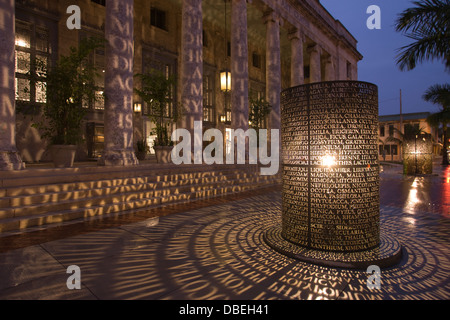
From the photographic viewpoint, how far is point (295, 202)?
401 cm

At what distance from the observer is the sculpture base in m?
3.31

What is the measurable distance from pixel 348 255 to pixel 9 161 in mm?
7799

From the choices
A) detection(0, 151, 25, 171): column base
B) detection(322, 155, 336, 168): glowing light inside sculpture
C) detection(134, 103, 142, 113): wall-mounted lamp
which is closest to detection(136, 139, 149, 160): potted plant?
detection(134, 103, 142, 113): wall-mounted lamp

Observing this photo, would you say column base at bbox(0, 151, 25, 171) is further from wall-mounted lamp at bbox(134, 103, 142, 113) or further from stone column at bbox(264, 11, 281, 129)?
stone column at bbox(264, 11, 281, 129)

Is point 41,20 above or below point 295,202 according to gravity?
above

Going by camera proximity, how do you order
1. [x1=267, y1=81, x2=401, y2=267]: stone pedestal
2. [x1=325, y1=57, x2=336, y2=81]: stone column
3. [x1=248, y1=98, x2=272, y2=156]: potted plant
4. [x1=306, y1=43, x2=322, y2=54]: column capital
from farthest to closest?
1. [x1=325, y1=57, x2=336, y2=81]: stone column
2. [x1=306, y1=43, x2=322, y2=54]: column capital
3. [x1=248, y1=98, x2=272, y2=156]: potted plant
4. [x1=267, y1=81, x2=401, y2=267]: stone pedestal

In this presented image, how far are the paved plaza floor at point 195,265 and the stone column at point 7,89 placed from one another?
121 inches

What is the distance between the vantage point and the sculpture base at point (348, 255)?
3.31 m

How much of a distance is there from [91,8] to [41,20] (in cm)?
283

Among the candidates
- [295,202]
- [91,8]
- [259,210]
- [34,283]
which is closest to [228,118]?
[91,8]

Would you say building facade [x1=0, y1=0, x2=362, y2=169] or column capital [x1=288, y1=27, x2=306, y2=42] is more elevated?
column capital [x1=288, y1=27, x2=306, y2=42]

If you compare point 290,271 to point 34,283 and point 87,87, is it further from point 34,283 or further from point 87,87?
point 87,87

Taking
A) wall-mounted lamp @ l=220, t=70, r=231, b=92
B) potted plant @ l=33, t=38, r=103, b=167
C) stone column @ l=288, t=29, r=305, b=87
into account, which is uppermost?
stone column @ l=288, t=29, r=305, b=87

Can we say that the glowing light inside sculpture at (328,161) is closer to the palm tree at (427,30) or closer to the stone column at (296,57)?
the palm tree at (427,30)
